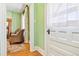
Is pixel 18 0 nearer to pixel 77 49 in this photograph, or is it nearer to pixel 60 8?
pixel 60 8

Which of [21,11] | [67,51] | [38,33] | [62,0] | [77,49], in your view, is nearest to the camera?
[77,49]

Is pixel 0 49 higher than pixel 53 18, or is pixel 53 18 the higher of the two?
pixel 53 18

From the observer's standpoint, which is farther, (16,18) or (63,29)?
(16,18)

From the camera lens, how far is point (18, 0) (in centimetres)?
203

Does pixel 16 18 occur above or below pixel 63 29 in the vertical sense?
above

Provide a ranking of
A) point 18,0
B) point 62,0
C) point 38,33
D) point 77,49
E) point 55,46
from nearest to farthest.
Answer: point 77,49, point 62,0, point 55,46, point 18,0, point 38,33

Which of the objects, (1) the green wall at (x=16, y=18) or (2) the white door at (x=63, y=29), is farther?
(1) the green wall at (x=16, y=18)

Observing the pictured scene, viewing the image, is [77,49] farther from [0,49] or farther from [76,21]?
[0,49]

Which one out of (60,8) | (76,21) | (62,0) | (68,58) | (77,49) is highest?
(62,0)

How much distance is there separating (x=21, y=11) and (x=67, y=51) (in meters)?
3.27

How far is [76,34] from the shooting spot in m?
1.39

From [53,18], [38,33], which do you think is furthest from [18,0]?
[38,33]

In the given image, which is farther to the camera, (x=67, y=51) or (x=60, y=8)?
→ (x=60, y=8)

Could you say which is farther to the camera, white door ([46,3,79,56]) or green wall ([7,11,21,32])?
green wall ([7,11,21,32])
